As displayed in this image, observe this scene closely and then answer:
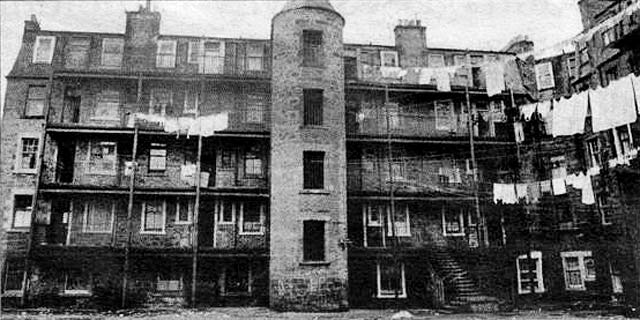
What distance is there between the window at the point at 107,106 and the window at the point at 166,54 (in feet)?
8.78

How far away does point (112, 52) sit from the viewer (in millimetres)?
26750

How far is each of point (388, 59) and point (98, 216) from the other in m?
16.0

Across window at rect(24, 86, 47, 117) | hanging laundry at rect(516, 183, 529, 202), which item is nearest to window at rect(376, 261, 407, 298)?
hanging laundry at rect(516, 183, 529, 202)

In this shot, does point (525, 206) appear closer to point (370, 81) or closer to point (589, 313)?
point (589, 313)

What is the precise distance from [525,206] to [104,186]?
62.7 ft

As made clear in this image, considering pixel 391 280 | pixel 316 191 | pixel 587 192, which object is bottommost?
pixel 391 280

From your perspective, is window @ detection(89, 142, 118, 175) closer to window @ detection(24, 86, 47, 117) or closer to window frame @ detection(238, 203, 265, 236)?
window @ detection(24, 86, 47, 117)

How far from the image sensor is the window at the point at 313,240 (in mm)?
22203

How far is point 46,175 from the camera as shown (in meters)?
24.5

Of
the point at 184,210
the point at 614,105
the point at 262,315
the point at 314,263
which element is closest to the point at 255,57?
the point at 184,210

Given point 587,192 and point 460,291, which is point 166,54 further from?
point 587,192

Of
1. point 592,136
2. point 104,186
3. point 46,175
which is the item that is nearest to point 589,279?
point 592,136

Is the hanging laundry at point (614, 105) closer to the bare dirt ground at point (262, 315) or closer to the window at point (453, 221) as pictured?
the bare dirt ground at point (262, 315)

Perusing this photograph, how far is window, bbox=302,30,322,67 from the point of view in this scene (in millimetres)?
24078
